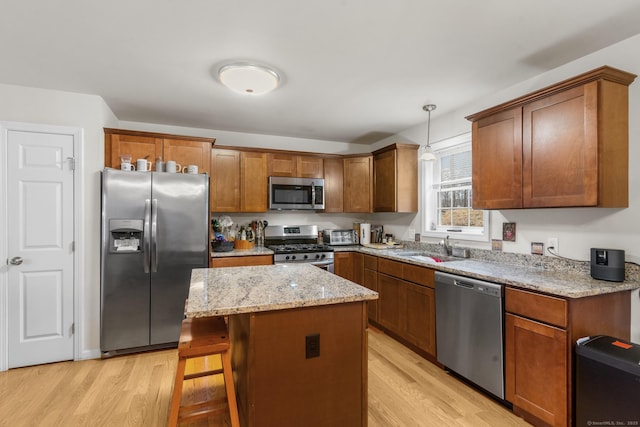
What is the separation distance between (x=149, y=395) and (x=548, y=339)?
109 inches

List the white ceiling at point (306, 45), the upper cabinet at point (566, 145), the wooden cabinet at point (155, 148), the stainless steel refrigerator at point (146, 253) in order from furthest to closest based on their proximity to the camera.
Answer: the wooden cabinet at point (155, 148) < the stainless steel refrigerator at point (146, 253) < the upper cabinet at point (566, 145) < the white ceiling at point (306, 45)

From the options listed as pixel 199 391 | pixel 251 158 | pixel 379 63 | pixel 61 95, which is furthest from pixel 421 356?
pixel 61 95

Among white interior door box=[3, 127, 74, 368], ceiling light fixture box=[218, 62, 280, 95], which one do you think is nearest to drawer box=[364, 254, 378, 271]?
ceiling light fixture box=[218, 62, 280, 95]

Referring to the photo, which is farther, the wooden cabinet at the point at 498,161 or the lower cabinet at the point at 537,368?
the wooden cabinet at the point at 498,161

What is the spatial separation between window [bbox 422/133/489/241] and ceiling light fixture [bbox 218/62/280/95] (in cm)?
210

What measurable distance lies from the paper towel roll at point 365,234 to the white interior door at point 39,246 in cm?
337

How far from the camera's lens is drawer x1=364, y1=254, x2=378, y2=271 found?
12.2ft

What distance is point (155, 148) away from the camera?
3385 millimetres

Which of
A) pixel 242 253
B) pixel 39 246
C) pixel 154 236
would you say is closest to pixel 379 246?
pixel 242 253

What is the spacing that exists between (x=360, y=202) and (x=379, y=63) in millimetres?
2328

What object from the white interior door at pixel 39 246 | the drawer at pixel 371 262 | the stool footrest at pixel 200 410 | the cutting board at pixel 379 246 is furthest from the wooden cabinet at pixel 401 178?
the white interior door at pixel 39 246

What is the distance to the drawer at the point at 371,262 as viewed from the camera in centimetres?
373

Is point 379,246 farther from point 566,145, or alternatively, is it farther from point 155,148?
point 155,148

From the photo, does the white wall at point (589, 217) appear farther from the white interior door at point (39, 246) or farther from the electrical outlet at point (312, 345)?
the white interior door at point (39, 246)
